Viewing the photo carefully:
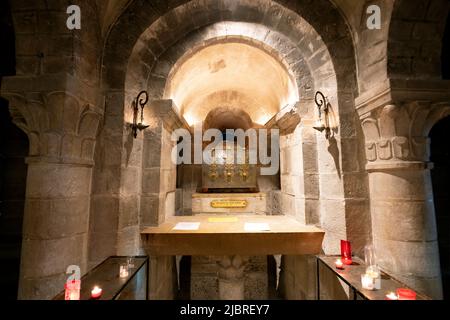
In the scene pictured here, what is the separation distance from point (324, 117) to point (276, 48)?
43.0 inches

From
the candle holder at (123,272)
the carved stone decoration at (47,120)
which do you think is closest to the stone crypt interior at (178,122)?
the carved stone decoration at (47,120)

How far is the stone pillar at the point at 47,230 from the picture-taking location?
1.86 m

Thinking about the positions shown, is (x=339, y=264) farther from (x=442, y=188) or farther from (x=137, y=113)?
(x=137, y=113)

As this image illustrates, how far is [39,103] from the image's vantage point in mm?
1945

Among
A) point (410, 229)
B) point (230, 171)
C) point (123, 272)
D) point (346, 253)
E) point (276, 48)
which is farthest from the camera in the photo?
point (230, 171)

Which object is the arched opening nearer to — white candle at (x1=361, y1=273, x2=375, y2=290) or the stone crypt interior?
the stone crypt interior

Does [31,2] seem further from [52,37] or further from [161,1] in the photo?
[161,1]

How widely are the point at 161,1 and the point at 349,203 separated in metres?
3.18

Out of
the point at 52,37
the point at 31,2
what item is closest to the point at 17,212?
the point at 52,37

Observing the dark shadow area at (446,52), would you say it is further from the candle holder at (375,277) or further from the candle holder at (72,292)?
the candle holder at (72,292)

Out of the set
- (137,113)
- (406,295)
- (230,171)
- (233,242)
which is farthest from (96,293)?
(230,171)

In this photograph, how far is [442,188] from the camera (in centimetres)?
279

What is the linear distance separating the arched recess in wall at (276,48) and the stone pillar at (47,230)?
37.1 inches

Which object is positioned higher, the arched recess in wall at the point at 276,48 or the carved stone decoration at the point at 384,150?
the arched recess in wall at the point at 276,48
